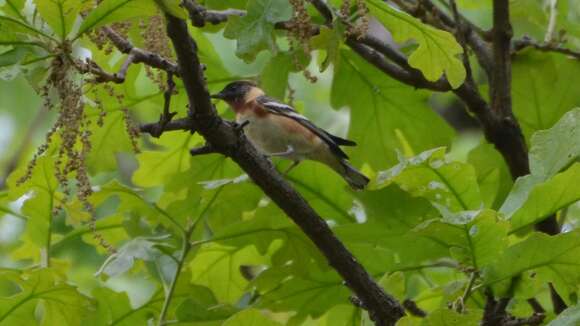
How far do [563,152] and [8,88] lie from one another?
4.71 meters

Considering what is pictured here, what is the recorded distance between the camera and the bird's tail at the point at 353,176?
2.63m

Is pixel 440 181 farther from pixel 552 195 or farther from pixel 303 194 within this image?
pixel 303 194

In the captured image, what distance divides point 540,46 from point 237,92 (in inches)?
35.8

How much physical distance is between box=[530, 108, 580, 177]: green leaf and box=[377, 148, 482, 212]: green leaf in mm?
136

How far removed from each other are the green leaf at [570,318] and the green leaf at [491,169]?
67cm

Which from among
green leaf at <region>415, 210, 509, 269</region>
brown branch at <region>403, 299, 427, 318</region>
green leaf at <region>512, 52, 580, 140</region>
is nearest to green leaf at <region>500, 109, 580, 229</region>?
green leaf at <region>415, 210, 509, 269</region>

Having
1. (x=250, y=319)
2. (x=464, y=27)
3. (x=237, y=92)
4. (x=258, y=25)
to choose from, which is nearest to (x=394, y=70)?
(x=464, y=27)

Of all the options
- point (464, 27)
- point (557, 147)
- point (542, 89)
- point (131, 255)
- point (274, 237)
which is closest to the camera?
point (557, 147)

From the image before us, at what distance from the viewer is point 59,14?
184 centimetres

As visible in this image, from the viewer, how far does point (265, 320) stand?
204 centimetres

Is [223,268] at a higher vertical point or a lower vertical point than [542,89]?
lower

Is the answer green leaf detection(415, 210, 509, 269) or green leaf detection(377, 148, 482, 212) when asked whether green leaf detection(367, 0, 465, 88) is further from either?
green leaf detection(415, 210, 509, 269)

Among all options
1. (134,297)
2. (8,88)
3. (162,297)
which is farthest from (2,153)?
(162,297)

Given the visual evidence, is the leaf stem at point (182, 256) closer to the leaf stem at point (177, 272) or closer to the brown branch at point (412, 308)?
the leaf stem at point (177, 272)
